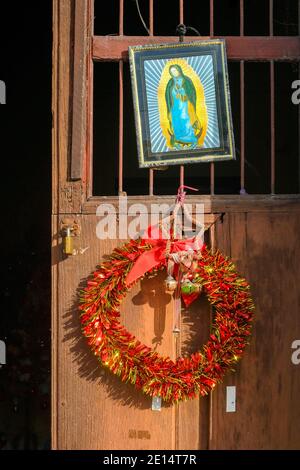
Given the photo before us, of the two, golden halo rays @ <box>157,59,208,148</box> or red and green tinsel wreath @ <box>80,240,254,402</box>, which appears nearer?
red and green tinsel wreath @ <box>80,240,254,402</box>

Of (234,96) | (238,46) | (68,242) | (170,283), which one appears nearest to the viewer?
(170,283)

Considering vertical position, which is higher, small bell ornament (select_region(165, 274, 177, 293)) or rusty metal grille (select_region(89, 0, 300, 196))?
rusty metal grille (select_region(89, 0, 300, 196))

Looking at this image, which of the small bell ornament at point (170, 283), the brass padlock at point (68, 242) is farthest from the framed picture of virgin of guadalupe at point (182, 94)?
the small bell ornament at point (170, 283)

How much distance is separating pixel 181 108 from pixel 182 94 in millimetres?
75

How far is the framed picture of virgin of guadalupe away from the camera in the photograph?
11.7ft

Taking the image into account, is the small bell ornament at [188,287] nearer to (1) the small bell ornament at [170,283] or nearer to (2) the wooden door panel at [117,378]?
(1) the small bell ornament at [170,283]

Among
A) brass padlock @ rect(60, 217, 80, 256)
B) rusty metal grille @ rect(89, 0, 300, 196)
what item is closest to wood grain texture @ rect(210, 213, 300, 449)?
brass padlock @ rect(60, 217, 80, 256)

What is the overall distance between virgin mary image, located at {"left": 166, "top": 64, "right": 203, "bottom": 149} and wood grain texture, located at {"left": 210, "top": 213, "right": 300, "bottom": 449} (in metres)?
0.51

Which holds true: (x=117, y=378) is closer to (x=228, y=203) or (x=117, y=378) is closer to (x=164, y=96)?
(x=228, y=203)

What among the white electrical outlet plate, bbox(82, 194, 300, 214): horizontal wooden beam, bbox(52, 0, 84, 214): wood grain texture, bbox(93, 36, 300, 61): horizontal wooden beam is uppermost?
bbox(93, 36, 300, 61): horizontal wooden beam

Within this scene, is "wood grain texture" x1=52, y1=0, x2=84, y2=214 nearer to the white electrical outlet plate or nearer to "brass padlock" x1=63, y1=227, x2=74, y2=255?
"brass padlock" x1=63, y1=227, x2=74, y2=255

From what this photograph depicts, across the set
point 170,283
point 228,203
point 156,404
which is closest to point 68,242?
point 170,283

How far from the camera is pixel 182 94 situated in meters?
3.56

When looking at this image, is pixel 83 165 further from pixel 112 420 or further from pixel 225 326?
pixel 112 420
